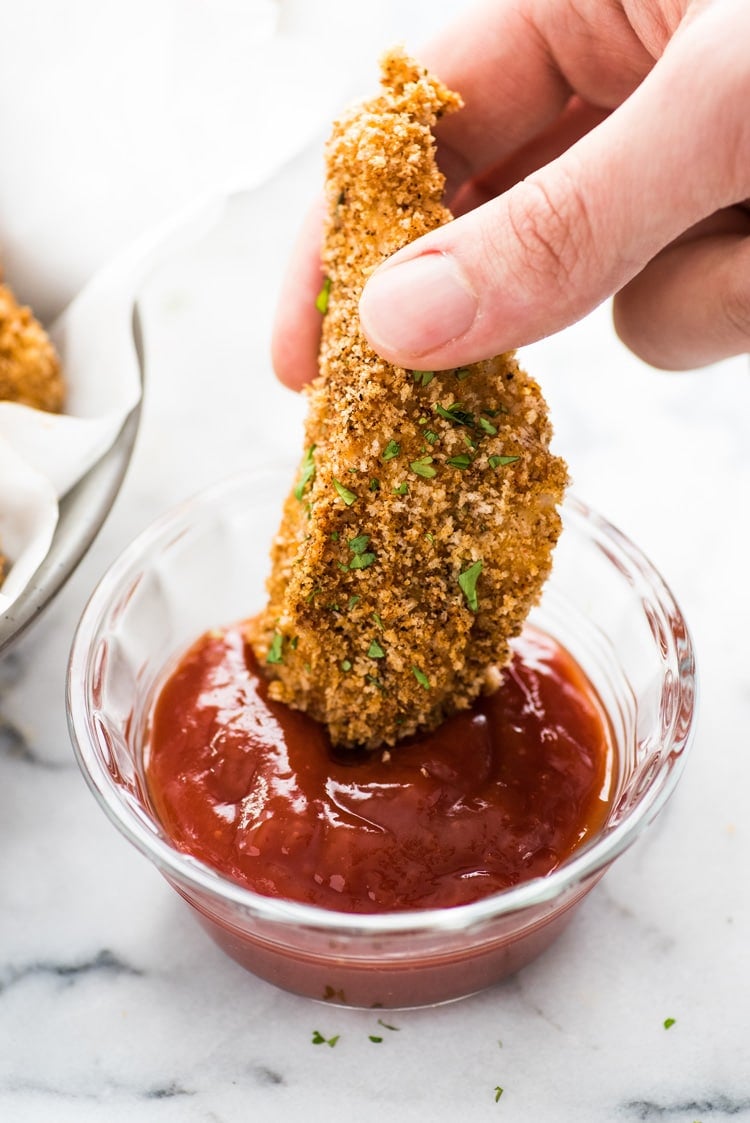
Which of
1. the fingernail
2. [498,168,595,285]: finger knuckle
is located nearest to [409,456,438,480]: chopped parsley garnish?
the fingernail

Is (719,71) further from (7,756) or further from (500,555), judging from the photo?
(7,756)

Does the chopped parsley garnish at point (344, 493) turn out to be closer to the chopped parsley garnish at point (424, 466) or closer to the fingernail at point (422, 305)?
the chopped parsley garnish at point (424, 466)

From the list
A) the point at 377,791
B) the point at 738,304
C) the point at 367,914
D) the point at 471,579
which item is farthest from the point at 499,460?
the point at 738,304

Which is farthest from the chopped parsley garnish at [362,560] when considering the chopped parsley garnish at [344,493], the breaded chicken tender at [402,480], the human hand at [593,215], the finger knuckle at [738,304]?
the finger knuckle at [738,304]

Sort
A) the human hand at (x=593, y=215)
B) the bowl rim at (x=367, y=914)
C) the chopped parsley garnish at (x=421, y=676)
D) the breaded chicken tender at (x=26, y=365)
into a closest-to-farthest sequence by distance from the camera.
Answer: the human hand at (x=593, y=215) → the bowl rim at (x=367, y=914) → the chopped parsley garnish at (x=421, y=676) → the breaded chicken tender at (x=26, y=365)

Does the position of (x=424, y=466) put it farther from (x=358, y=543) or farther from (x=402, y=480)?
(x=358, y=543)

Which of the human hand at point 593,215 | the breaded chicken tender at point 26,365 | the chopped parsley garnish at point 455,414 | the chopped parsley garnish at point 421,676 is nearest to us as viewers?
the human hand at point 593,215

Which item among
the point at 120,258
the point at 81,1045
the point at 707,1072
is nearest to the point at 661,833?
the point at 707,1072
